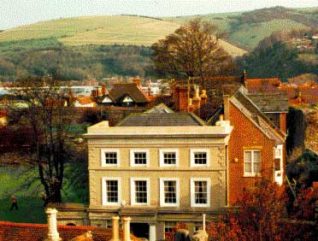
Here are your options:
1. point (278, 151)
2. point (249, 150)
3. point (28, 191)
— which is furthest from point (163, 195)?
point (28, 191)

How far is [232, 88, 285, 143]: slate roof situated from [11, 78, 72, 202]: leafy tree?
12.2 m

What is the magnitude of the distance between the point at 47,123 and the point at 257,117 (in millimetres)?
14990

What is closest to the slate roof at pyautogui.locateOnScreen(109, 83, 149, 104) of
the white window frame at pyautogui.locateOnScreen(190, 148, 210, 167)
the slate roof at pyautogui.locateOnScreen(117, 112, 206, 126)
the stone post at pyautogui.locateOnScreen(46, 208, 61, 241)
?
the slate roof at pyautogui.locateOnScreen(117, 112, 206, 126)

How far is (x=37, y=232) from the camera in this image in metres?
21.2

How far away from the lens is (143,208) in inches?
1444

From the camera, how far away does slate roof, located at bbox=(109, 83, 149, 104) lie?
8138cm

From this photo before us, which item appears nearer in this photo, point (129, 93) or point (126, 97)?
point (126, 97)

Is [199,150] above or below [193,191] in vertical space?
above

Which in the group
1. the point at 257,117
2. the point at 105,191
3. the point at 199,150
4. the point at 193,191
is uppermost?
the point at 257,117

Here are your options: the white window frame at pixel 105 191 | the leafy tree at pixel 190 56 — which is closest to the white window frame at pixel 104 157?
the white window frame at pixel 105 191

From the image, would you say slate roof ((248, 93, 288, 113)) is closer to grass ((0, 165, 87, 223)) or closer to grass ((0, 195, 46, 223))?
grass ((0, 165, 87, 223))

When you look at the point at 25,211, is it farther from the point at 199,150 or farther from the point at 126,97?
the point at 126,97

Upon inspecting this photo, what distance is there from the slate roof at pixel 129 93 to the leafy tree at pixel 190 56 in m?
12.2

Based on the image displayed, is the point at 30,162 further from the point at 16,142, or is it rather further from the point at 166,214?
the point at 166,214
